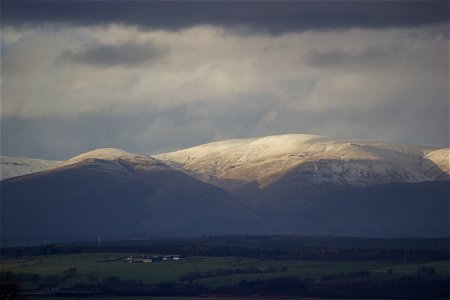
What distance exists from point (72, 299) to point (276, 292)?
33.0 metres

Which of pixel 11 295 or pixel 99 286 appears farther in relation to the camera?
pixel 99 286

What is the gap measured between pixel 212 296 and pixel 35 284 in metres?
25.7

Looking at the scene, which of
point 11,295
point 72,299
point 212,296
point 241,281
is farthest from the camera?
point 241,281

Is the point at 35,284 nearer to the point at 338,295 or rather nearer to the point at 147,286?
the point at 147,286

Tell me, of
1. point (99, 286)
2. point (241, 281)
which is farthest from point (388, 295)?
point (99, 286)

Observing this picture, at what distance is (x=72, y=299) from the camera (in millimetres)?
173625

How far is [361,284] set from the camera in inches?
7771

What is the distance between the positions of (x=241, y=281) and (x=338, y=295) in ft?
54.1

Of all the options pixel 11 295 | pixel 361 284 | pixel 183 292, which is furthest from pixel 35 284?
pixel 11 295

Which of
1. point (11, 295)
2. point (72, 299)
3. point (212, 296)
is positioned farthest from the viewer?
point (212, 296)

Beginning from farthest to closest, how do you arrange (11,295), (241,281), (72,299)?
(241,281)
(72,299)
(11,295)

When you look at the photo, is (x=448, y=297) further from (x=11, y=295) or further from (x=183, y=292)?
(x=11, y=295)

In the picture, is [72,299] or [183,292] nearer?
[72,299]

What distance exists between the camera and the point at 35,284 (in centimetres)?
19262
